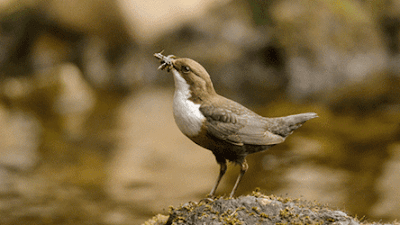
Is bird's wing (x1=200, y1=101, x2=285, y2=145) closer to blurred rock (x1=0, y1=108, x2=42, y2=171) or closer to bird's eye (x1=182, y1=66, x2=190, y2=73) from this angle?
bird's eye (x1=182, y1=66, x2=190, y2=73)

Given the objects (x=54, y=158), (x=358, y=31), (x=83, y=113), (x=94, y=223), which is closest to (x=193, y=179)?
(x=94, y=223)

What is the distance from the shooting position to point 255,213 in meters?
2.30

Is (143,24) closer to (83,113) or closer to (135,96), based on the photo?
(135,96)

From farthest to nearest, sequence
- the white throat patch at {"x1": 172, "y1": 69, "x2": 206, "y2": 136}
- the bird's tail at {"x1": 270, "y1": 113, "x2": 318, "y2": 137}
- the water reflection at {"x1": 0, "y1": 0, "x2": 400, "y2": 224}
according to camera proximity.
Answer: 1. the water reflection at {"x1": 0, "y1": 0, "x2": 400, "y2": 224}
2. the bird's tail at {"x1": 270, "y1": 113, "x2": 318, "y2": 137}
3. the white throat patch at {"x1": 172, "y1": 69, "x2": 206, "y2": 136}

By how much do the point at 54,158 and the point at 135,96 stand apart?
2.07 meters

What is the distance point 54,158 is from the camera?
460 centimetres

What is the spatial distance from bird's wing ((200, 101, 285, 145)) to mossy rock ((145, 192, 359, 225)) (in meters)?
0.40

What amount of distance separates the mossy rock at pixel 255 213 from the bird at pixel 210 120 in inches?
9.3

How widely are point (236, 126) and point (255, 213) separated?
558 millimetres

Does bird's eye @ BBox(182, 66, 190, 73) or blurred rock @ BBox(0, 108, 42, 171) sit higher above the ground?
blurred rock @ BBox(0, 108, 42, 171)

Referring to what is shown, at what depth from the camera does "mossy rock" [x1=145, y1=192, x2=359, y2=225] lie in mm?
2271

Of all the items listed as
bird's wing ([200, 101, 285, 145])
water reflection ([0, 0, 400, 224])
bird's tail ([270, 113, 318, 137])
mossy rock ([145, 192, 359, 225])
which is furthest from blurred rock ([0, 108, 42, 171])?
bird's tail ([270, 113, 318, 137])

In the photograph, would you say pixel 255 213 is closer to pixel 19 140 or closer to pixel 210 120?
pixel 210 120

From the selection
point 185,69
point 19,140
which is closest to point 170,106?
point 19,140
